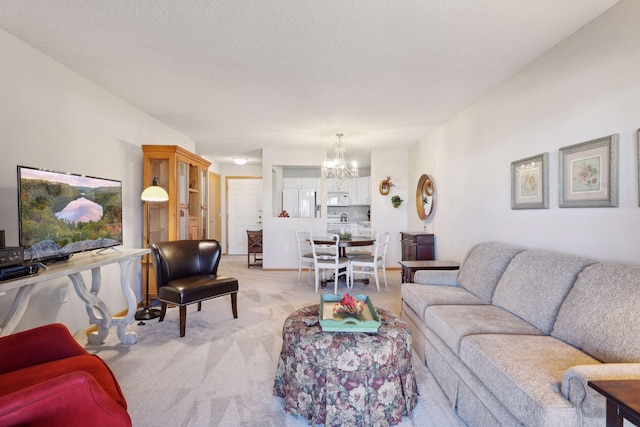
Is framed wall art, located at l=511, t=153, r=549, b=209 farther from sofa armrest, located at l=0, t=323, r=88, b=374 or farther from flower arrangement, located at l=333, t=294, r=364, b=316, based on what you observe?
sofa armrest, located at l=0, t=323, r=88, b=374

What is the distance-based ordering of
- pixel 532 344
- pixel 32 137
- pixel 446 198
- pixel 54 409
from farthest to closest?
pixel 446 198
pixel 32 137
pixel 532 344
pixel 54 409

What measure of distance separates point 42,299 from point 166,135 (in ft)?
9.00

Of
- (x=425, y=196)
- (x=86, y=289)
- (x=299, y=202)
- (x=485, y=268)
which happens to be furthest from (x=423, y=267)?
(x=299, y=202)

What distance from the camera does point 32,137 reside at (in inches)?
95.4

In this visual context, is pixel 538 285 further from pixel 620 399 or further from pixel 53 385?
pixel 53 385

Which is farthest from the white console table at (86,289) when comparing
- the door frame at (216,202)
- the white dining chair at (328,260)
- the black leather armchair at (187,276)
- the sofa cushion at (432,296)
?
the door frame at (216,202)

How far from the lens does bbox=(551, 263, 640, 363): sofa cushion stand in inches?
54.0

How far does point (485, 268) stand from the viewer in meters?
2.66

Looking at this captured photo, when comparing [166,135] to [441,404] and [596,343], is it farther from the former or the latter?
[596,343]

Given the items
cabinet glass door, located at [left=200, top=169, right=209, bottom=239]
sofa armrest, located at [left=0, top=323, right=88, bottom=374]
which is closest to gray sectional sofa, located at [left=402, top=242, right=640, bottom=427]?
sofa armrest, located at [left=0, top=323, right=88, bottom=374]

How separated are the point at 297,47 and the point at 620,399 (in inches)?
101

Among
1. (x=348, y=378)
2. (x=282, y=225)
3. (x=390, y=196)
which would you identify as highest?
(x=390, y=196)

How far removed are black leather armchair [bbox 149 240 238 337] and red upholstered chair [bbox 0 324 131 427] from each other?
135cm

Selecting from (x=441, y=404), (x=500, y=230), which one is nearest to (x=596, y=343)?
(x=441, y=404)
